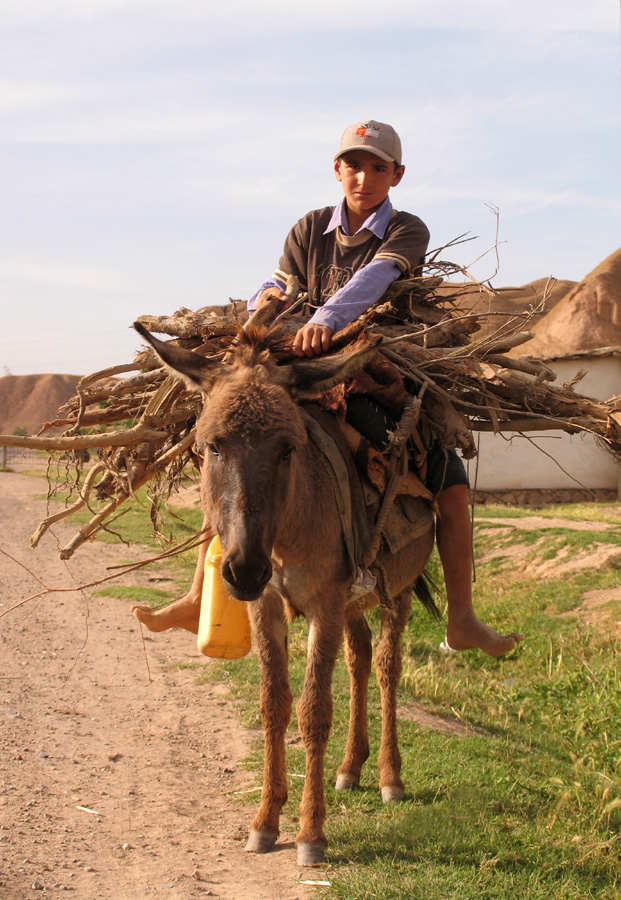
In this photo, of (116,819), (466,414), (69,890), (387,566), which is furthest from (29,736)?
(466,414)

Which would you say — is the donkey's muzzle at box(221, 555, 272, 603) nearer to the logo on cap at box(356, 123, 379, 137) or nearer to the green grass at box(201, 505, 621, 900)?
the green grass at box(201, 505, 621, 900)

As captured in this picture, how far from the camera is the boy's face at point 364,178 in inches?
187

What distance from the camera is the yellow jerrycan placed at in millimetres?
4277

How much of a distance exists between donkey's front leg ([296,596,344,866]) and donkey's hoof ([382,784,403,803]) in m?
0.89

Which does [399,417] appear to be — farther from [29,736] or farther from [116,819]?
[29,736]

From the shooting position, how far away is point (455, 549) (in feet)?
16.4

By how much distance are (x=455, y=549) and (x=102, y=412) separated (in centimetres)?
232

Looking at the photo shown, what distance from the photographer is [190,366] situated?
3.48 m

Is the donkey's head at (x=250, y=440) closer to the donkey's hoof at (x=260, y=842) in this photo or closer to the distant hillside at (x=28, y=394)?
the donkey's hoof at (x=260, y=842)

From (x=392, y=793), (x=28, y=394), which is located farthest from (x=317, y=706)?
(x=28, y=394)

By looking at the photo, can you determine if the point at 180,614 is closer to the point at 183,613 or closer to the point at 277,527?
the point at 183,613

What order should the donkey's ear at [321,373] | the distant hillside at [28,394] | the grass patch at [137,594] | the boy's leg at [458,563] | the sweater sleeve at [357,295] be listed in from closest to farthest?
the donkey's ear at [321,373] < the sweater sleeve at [357,295] < the boy's leg at [458,563] < the grass patch at [137,594] < the distant hillside at [28,394]

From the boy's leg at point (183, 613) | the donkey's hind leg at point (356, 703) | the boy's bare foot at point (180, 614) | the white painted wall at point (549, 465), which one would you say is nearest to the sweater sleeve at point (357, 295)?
the donkey's hind leg at point (356, 703)

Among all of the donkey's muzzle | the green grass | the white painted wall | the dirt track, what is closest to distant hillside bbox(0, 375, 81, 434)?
the white painted wall
